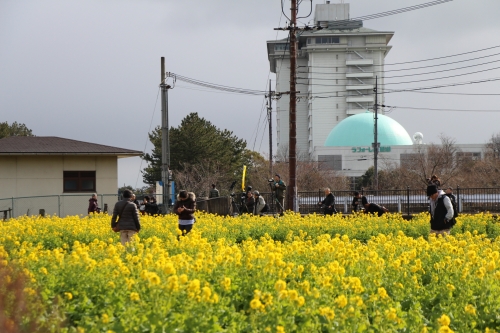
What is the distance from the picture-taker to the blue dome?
108688 mm

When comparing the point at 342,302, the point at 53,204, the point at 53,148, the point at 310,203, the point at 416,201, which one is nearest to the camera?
the point at 342,302

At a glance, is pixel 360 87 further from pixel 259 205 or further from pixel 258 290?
pixel 258 290

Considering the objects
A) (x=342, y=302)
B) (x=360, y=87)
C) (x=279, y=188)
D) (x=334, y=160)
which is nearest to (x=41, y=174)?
(x=279, y=188)

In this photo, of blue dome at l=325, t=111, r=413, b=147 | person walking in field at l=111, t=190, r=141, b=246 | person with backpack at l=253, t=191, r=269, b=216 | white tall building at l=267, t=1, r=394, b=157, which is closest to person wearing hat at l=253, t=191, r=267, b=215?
person with backpack at l=253, t=191, r=269, b=216

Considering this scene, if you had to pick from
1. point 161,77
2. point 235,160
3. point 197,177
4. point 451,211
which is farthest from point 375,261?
point 235,160

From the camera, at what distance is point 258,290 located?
7414 mm

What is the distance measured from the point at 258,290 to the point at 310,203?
28.0 metres

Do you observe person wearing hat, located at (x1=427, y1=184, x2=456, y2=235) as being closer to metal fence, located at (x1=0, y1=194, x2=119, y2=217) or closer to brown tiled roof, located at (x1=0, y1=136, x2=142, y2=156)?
metal fence, located at (x1=0, y1=194, x2=119, y2=217)

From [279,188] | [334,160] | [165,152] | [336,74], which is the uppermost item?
[336,74]

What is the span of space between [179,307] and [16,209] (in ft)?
90.1

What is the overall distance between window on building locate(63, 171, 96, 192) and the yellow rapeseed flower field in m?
24.4

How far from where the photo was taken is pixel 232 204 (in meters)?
34.4

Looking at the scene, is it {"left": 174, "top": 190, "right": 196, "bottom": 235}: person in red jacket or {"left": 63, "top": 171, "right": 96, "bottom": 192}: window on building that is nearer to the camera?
{"left": 174, "top": 190, "right": 196, "bottom": 235}: person in red jacket

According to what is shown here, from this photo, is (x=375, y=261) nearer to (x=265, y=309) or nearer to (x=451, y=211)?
(x=265, y=309)
